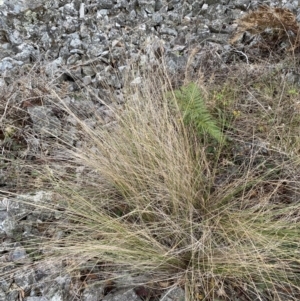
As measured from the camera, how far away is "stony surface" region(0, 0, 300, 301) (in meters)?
1.66

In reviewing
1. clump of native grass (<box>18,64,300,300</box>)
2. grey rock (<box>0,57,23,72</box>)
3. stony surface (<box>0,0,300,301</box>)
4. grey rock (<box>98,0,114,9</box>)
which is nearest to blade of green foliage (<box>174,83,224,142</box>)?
clump of native grass (<box>18,64,300,300</box>)

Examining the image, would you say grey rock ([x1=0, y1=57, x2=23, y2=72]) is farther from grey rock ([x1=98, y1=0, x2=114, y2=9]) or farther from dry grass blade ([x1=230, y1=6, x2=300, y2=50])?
dry grass blade ([x1=230, y1=6, x2=300, y2=50])

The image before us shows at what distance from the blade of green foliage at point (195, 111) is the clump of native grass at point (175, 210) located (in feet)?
0.04

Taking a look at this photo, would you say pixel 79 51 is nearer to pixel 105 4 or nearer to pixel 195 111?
pixel 105 4

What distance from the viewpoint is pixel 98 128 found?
1.80 m

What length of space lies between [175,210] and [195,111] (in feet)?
1.49

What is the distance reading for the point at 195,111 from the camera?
69.3 inches

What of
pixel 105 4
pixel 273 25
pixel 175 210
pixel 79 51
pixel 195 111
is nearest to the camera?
pixel 175 210

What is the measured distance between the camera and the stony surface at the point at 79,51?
5.46ft

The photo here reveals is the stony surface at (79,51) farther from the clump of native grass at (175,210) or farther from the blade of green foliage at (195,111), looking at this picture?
the blade of green foliage at (195,111)

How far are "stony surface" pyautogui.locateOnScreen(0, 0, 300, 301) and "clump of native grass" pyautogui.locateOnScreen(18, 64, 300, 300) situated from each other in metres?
0.14

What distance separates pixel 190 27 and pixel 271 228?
66.8 inches

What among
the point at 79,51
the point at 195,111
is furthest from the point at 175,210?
the point at 79,51

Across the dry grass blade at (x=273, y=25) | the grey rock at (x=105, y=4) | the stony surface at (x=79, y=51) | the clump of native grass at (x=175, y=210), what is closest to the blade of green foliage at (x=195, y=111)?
the clump of native grass at (x=175, y=210)
